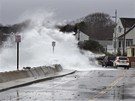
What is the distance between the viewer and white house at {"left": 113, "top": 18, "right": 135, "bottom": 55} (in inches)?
3551

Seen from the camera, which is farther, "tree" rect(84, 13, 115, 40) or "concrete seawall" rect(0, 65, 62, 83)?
"tree" rect(84, 13, 115, 40)

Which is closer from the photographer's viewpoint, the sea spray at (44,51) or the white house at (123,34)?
the sea spray at (44,51)

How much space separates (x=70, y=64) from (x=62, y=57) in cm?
204

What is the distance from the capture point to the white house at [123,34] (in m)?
90.2

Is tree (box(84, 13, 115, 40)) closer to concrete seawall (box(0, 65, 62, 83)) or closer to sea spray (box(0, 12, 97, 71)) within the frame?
sea spray (box(0, 12, 97, 71))

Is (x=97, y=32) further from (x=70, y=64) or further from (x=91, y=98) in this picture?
(x=91, y=98)

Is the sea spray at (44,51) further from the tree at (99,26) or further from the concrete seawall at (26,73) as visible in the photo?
the tree at (99,26)

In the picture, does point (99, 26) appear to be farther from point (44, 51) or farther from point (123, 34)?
point (44, 51)

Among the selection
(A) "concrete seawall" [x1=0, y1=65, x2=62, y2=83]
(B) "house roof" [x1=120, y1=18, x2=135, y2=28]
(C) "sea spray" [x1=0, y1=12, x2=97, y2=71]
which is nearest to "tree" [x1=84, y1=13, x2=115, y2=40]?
(B) "house roof" [x1=120, y1=18, x2=135, y2=28]

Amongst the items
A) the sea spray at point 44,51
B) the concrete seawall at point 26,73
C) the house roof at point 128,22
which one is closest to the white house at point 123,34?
the house roof at point 128,22

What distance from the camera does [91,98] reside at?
1544 cm

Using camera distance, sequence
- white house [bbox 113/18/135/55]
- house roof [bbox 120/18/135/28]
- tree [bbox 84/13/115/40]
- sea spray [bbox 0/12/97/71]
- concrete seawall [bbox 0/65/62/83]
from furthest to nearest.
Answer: tree [bbox 84/13/115/40] → house roof [bbox 120/18/135/28] → white house [bbox 113/18/135/55] → sea spray [bbox 0/12/97/71] → concrete seawall [bbox 0/65/62/83]

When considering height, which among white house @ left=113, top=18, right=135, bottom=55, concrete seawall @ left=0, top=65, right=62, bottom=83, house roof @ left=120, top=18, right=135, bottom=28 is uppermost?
house roof @ left=120, top=18, right=135, bottom=28

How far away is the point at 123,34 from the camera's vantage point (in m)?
91.4
